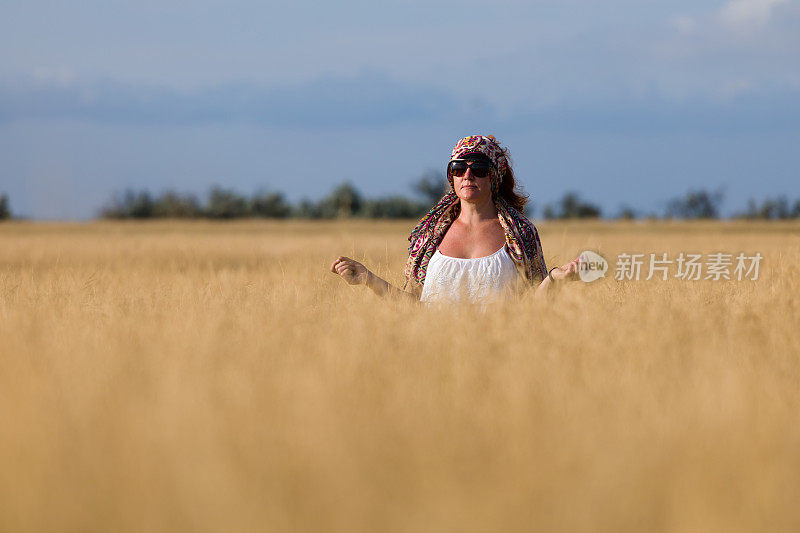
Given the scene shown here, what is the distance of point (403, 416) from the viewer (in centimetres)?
204

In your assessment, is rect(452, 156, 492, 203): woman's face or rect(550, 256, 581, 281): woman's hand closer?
rect(550, 256, 581, 281): woman's hand

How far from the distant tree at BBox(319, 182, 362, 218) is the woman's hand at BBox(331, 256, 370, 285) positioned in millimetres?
32247

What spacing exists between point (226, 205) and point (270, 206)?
6.20 ft

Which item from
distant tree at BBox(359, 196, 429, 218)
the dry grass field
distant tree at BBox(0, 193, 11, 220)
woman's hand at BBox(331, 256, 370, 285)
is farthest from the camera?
distant tree at BBox(359, 196, 429, 218)

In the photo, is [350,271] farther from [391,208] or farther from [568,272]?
[391,208]

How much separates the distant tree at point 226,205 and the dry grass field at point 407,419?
32.7m

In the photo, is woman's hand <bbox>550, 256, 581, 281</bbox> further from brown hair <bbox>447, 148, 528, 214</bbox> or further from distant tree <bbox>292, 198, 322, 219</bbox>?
distant tree <bbox>292, 198, 322, 219</bbox>

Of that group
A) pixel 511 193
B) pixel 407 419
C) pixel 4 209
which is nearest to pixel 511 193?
pixel 511 193

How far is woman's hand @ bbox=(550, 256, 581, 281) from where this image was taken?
10.6 ft

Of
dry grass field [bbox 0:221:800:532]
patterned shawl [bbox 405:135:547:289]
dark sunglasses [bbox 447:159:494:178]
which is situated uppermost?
dark sunglasses [bbox 447:159:494:178]

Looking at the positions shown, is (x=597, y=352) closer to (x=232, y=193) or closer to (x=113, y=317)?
(x=113, y=317)

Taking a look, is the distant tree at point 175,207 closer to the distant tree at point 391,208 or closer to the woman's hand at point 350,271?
the distant tree at point 391,208

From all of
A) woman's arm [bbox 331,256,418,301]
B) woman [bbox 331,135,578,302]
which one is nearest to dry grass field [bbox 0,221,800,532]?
woman's arm [bbox 331,256,418,301]

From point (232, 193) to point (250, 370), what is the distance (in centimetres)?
3484
